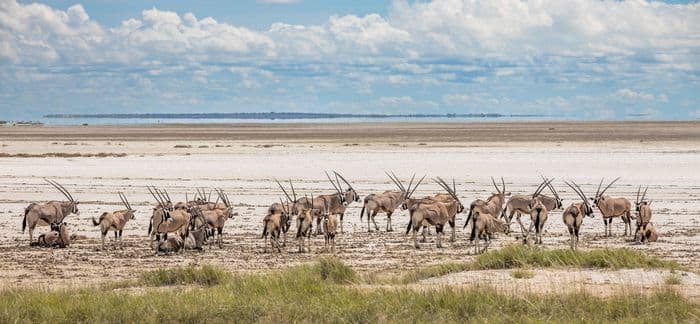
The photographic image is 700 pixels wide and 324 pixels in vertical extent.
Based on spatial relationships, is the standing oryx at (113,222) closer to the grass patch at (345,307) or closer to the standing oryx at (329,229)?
the standing oryx at (329,229)

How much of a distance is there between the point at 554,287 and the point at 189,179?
25266 millimetres

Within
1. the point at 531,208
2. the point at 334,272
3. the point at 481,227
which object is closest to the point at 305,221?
the point at 481,227

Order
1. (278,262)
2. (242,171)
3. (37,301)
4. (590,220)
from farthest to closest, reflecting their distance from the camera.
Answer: (242,171)
(590,220)
(278,262)
(37,301)

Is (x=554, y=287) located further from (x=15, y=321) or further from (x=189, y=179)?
(x=189, y=179)

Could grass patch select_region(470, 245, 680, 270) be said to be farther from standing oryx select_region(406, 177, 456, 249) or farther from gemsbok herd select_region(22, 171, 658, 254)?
standing oryx select_region(406, 177, 456, 249)

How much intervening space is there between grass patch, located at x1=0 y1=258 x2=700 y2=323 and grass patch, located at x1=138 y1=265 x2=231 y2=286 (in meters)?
1.41

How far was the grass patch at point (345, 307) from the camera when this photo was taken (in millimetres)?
10891

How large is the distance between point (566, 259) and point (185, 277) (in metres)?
5.81

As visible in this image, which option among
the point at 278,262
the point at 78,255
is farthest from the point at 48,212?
the point at 278,262

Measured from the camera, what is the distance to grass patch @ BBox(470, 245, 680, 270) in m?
14.0

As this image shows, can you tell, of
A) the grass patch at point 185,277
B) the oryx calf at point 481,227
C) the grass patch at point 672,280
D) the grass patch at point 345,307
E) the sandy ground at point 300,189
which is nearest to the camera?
the grass patch at point 345,307

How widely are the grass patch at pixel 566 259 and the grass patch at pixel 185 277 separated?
393cm

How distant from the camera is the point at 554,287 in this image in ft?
40.3

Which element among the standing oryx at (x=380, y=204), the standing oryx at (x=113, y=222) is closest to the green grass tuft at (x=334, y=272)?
the standing oryx at (x=113, y=222)
